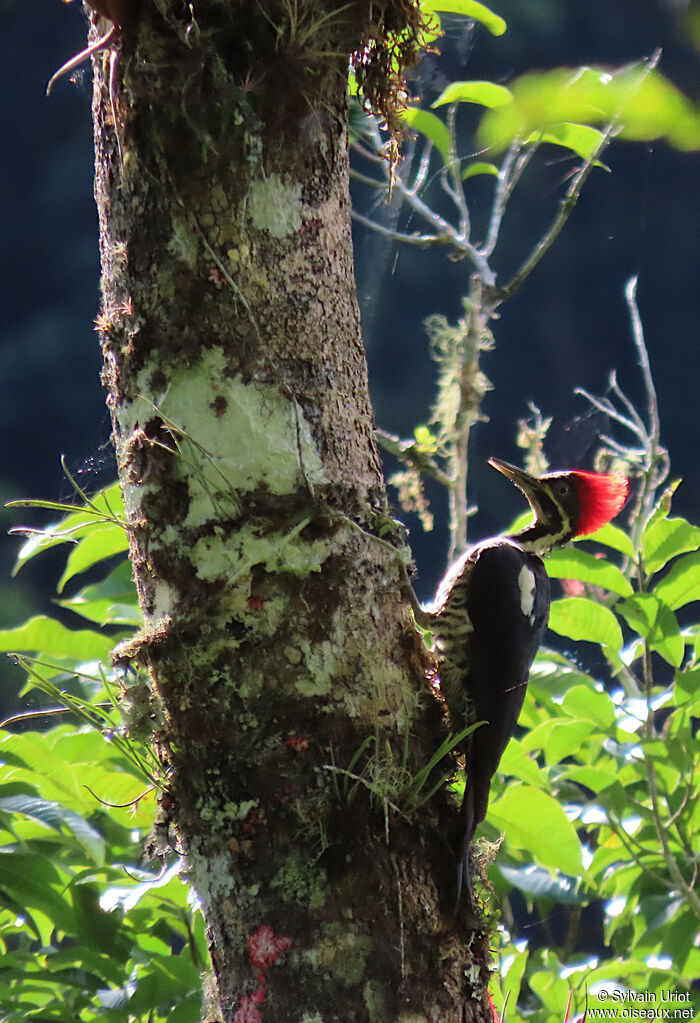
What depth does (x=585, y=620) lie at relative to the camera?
1.85m

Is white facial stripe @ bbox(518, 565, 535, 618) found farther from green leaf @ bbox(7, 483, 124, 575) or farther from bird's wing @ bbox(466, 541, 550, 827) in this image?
green leaf @ bbox(7, 483, 124, 575)

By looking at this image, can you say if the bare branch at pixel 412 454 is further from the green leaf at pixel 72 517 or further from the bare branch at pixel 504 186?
the green leaf at pixel 72 517

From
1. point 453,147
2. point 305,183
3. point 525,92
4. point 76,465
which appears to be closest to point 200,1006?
point 76,465

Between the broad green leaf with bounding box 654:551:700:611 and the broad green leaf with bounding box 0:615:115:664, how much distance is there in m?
1.05

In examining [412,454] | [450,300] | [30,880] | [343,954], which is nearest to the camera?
[343,954]

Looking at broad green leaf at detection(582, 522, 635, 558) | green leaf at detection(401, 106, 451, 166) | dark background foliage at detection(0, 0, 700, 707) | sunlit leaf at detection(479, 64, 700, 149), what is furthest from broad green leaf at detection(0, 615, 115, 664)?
dark background foliage at detection(0, 0, 700, 707)

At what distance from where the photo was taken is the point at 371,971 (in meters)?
0.98

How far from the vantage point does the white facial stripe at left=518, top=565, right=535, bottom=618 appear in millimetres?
1739

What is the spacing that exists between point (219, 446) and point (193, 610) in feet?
0.62

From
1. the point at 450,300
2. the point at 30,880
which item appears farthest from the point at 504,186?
the point at 450,300

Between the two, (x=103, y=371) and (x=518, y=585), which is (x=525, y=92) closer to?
(x=103, y=371)

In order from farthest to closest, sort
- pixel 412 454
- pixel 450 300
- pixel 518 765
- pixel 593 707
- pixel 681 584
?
pixel 450 300
pixel 412 454
pixel 681 584
pixel 593 707
pixel 518 765

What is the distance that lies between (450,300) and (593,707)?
3323 millimetres

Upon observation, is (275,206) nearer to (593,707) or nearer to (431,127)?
(431,127)
